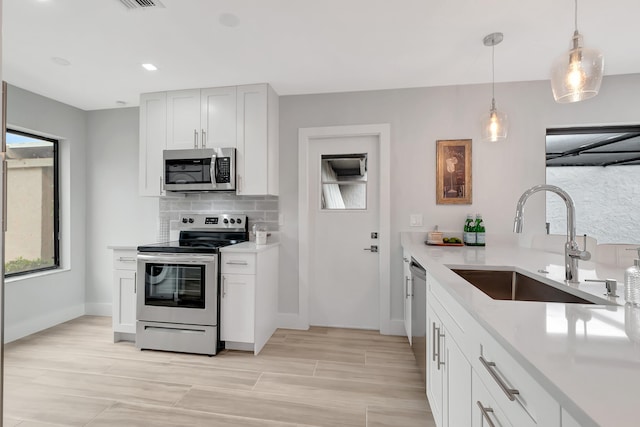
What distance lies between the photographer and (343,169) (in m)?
3.24

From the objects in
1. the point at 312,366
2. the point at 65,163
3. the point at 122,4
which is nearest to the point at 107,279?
the point at 65,163

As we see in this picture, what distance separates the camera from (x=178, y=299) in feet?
8.70

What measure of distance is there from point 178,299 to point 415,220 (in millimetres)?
A: 2349

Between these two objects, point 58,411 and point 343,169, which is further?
point 343,169

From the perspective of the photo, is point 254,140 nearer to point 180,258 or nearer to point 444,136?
point 180,258

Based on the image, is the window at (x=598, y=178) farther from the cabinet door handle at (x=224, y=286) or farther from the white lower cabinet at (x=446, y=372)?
the cabinet door handle at (x=224, y=286)

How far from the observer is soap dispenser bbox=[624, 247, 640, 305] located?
897 mm

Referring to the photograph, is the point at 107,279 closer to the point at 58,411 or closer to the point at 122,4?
the point at 58,411

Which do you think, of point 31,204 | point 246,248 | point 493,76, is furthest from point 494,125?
point 31,204

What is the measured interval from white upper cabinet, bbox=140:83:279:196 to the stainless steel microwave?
0.08 m

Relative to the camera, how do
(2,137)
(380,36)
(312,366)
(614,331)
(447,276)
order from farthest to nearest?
1. (312,366)
2. (380,36)
3. (447,276)
4. (2,137)
5. (614,331)

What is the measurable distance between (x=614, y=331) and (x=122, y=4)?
2752mm

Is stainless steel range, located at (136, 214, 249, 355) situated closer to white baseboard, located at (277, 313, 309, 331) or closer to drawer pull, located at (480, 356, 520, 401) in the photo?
white baseboard, located at (277, 313, 309, 331)

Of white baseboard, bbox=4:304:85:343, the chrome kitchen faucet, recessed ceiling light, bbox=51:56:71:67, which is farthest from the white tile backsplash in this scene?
the chrome kitchen faucet
